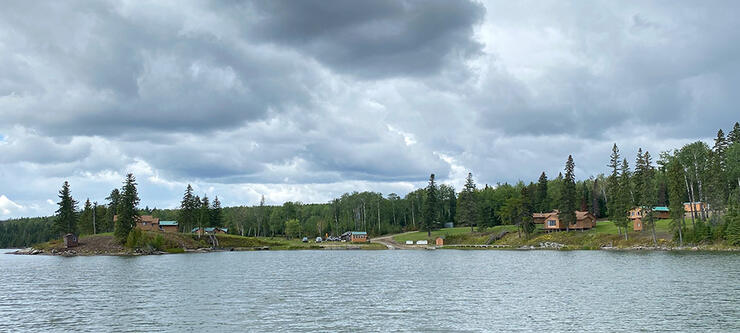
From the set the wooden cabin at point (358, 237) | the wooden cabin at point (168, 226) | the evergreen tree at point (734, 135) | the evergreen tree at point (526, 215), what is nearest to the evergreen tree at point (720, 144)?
the evergreen tree at point (734, 135)

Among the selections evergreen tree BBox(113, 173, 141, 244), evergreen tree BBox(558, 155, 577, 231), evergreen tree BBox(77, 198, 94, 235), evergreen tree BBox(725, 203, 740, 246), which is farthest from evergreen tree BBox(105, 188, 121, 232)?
evergreen tree BBox(725, 203, 740, 246)

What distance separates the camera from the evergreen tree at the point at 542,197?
186625 millimetres

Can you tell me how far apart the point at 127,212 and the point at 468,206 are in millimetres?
107996

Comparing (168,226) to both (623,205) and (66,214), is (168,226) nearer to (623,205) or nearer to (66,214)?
(66,214)

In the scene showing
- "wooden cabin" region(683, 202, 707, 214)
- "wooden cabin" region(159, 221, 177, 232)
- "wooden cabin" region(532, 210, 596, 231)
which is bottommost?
"wooden cabin" region(532, 210, 596, 231)

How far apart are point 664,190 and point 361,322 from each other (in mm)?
177544

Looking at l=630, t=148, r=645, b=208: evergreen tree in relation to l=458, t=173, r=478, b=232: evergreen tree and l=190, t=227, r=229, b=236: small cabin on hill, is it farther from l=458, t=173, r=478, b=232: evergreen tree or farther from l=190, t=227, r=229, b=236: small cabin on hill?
l=190, t=227, r=229, b=236: small cabin on hill

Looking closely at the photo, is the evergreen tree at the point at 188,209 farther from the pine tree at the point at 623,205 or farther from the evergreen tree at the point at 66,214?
the pine tree at the point at 623,205

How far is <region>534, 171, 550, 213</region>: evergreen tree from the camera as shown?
18662 cm

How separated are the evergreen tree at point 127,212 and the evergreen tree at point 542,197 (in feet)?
421

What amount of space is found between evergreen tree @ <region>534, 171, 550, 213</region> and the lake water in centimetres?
11233

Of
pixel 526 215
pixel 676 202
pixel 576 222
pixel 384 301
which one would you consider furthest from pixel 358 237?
pixel 384 301

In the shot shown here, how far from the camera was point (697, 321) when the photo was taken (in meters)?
36.6

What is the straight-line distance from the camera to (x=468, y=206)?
186 m
